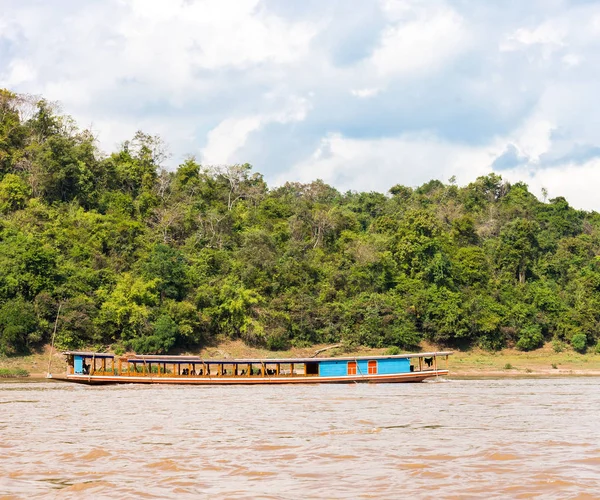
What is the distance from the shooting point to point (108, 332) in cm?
5581

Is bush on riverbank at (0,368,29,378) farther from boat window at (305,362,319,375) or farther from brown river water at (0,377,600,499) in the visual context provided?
brown river water at (0,377,600,499)

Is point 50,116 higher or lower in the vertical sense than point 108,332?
higher

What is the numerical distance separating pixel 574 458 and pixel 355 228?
63490 mm

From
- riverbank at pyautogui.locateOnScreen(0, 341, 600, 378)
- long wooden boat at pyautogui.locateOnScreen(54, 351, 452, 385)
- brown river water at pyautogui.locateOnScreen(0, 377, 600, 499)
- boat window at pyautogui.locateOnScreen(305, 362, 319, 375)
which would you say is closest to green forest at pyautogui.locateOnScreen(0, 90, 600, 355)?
riverbank at pyautogui.locateOnScreen(0, 341, 600, 378)

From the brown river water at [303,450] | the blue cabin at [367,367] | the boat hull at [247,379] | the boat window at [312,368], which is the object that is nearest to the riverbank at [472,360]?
the boat hull at [247,379]

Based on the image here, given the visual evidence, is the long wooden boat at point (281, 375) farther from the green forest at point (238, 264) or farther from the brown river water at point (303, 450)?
the brown river water at point (303, 450)

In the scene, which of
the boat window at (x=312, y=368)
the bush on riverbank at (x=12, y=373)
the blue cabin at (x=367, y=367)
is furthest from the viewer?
the bush on riverbank at (x=12, y=373)

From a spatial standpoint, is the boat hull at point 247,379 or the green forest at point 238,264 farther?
the green forest at point 238,264

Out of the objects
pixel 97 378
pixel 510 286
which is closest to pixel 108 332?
pixel 97 378

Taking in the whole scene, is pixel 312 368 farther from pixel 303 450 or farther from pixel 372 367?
pixel 303 450

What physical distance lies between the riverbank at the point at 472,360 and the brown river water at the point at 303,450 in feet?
88.8

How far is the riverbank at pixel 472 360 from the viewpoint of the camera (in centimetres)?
5162

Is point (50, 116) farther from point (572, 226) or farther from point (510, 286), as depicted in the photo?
point (572, 226)

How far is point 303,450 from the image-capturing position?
14.0 meters
